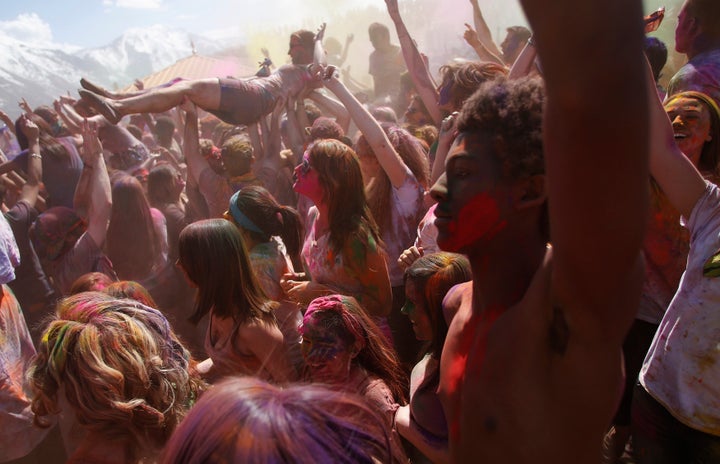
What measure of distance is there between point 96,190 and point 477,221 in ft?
10.6

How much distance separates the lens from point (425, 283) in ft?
6.71

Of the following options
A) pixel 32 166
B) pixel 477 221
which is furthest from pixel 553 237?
pixel 32 166

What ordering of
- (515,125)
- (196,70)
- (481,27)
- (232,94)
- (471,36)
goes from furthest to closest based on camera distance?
(196,70)
(481,27)
(471,36)
(232,94)
(515,125)

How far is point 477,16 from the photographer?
17.2ft

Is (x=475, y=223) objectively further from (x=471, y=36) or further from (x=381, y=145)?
(x=471, y=36)

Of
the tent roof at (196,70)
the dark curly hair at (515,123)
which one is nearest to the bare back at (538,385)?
the dark curly hair at (515,123)

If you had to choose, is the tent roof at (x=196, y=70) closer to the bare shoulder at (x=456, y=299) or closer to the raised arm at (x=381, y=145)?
the raised arm at (x=381, y=145)

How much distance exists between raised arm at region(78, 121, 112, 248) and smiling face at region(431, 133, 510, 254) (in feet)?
10.1

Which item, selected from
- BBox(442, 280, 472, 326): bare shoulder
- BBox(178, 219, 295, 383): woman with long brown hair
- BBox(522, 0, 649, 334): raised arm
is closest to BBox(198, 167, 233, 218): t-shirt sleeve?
BBox(178, 219, 295, 383): woman with long brown hair

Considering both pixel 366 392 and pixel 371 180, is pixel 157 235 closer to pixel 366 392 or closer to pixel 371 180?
pixel 371 180

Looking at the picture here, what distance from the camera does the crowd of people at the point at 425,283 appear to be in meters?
0.69

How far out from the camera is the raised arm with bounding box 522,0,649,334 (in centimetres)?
59

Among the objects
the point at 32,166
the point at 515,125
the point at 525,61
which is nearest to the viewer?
the point at 515,125

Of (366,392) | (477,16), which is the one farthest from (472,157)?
(477,16)
